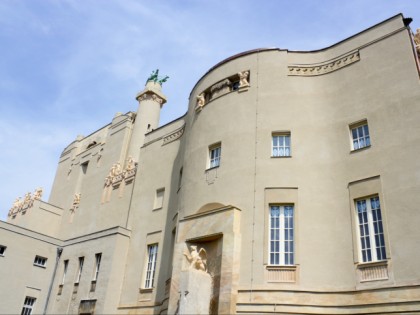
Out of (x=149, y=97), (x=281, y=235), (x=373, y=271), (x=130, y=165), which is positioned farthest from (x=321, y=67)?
(x=149, y=97)

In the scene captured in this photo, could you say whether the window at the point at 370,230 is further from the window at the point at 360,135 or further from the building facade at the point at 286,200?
the window at the point at 360,135

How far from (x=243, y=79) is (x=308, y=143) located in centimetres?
532

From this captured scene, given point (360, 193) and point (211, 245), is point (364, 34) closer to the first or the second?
point (360, 193)

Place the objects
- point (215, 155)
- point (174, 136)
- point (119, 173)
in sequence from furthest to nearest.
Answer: point (119, 173), point (174, 136), point (215, 155)

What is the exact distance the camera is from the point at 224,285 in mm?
17484

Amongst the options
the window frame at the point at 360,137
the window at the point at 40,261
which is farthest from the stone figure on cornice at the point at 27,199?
the window frame at the point at 360,137

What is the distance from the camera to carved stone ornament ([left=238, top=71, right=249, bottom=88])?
22.3 metres

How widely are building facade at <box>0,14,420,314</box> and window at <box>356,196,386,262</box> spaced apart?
5 centimetres

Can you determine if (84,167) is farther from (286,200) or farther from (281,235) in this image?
(281,235)

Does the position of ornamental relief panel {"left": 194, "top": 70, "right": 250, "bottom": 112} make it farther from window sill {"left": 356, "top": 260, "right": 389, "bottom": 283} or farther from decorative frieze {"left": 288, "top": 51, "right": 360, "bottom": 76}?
window sill {"left": 356, "top": 260, "right": 389, "bottom": 283}

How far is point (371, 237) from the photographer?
16.6 metres

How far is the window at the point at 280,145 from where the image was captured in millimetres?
20094

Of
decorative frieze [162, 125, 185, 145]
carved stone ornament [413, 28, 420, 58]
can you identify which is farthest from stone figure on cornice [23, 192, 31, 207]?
carved stone ornament [413, 28, 420, 58]

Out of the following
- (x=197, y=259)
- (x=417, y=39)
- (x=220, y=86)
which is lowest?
(x=197, y=259)
